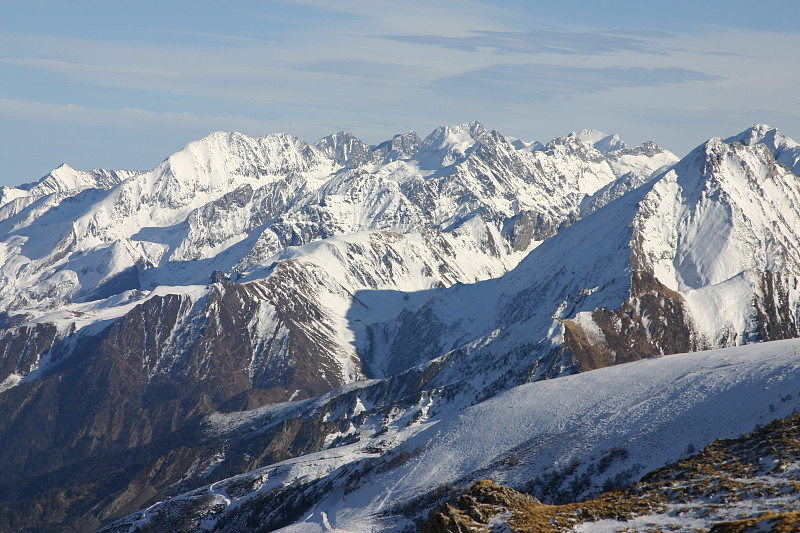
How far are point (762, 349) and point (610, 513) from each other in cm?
9081

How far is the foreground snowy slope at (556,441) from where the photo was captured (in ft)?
362

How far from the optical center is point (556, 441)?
127 meters

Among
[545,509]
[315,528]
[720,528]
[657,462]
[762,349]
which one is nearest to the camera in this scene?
[720,528]

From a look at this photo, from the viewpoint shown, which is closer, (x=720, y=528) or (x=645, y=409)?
(x=720, y=528)

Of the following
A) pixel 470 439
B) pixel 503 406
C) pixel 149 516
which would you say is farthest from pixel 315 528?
pixel 149 516

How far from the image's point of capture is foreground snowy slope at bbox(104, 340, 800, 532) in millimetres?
110312

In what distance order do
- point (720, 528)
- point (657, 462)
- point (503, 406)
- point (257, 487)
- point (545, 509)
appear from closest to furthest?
point (720, 528)
point (545, 509)
point (657, 462)
point (503, 406)
point (257, 487)

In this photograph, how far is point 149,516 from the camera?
185 meters

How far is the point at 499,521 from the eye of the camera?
65375 millimetres

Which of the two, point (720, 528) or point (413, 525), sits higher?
point (720, 528)

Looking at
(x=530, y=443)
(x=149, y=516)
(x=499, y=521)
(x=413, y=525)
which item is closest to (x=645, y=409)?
(x=530, y=443)

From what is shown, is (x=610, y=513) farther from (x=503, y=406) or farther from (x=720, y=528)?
(x=503, y=406)

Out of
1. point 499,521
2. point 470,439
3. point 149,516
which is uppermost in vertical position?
point 499,521

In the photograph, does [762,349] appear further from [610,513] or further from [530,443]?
[610,513]
